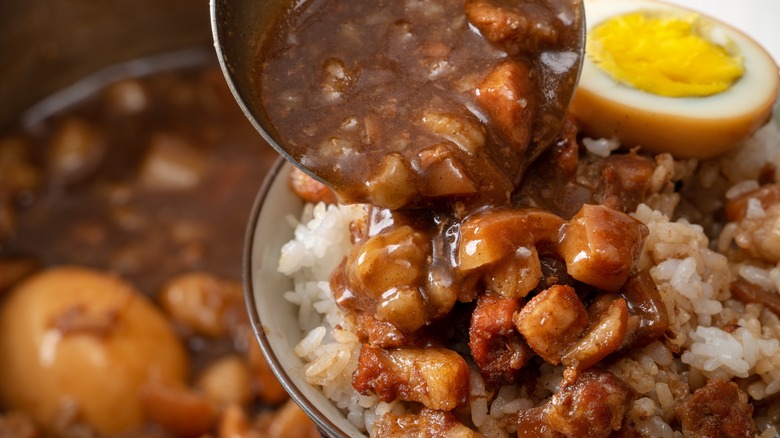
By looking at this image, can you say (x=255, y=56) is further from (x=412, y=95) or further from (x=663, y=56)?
(x=663, y=56)

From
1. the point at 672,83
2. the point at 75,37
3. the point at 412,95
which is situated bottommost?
the point at 75,37

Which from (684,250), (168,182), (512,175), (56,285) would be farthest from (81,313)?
(684,250)

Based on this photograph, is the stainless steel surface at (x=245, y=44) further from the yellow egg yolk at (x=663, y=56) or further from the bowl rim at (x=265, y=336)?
the yellow egg yolk at (x=663, y=56)

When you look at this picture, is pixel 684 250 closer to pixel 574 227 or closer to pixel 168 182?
pixel 574 227

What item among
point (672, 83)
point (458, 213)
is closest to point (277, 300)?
point (458, 213)

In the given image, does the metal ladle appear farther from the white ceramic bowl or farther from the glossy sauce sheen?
the white ceramic bowl

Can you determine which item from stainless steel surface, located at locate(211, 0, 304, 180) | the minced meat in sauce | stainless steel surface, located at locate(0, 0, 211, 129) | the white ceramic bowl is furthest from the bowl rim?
stainless steel surface, located at locate(0, 0, 211, 129)
